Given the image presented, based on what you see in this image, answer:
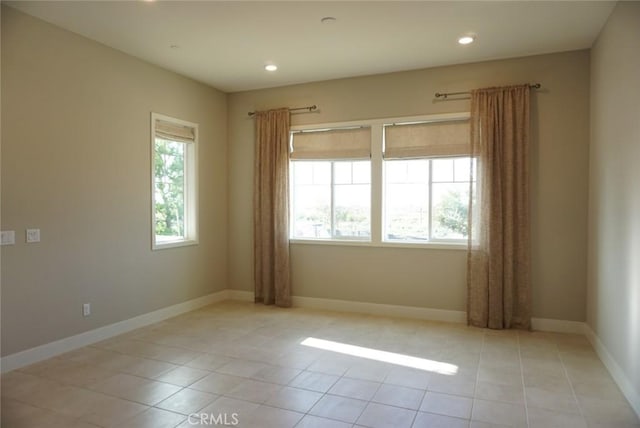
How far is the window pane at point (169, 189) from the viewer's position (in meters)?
5.03

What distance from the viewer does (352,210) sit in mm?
5453

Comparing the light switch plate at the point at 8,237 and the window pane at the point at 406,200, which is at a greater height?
the window pane at the point at 406,200

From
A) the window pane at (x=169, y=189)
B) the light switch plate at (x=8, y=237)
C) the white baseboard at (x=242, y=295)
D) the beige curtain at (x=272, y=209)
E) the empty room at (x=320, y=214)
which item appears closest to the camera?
the empty room at (x=320, y=214)

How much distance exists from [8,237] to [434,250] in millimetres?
4194

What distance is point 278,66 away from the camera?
4.91 metres

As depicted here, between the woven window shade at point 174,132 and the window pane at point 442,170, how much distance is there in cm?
308

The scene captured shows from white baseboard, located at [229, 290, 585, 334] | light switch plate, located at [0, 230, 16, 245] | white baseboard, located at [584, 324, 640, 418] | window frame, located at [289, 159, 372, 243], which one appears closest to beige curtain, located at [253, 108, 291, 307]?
window frame, located at [289, 159, 372, 243]

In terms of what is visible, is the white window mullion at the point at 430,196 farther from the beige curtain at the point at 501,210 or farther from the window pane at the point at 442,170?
the beige curtain at the point at 501,210

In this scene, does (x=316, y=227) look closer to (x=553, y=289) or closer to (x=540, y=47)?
(x=553, y=289)

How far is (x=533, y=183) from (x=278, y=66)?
10.4 feet

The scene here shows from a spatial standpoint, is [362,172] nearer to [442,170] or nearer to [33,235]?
[442,170]

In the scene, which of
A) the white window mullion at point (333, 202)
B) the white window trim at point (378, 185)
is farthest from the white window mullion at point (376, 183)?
the white window mullion at point (333, 202)

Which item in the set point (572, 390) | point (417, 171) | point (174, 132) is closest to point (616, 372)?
point (572, 390)

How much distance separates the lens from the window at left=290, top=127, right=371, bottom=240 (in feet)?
17.5
